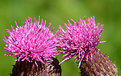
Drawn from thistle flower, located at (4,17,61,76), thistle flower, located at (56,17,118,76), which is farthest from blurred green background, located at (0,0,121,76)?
thistle flower, located at (4,17,61,76)

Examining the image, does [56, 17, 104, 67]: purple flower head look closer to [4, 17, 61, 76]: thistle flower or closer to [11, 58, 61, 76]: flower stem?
[4, 17, 61, 76]: thistle flower

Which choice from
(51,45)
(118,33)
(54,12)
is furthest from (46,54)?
(54,12)

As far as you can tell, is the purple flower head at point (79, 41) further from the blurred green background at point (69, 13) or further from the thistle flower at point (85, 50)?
the blurred green background at point (69, 13)

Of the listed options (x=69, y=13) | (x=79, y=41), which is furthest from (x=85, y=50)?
(x=69, y=13)

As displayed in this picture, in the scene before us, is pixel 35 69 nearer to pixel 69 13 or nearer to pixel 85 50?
pixel 85 50

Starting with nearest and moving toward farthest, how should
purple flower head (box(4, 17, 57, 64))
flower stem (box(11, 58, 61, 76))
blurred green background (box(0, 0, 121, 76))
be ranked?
purple flower head (box(4, 17, 57, 64)) < flower stem (box(11, 58, 61, 76)) < blurred green background (box(0, 0, 121, 76))

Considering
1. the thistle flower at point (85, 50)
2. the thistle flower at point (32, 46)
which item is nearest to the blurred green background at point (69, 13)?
the thistle flower at point (85, 50)

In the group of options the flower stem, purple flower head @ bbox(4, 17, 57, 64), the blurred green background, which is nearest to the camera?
purple flower head @ bbox(4, 17, 57, 64)
